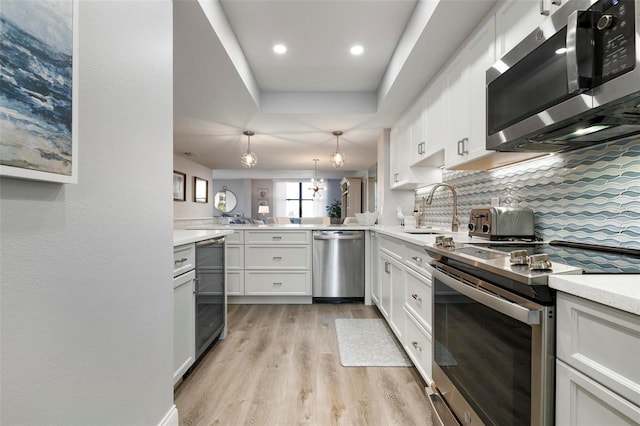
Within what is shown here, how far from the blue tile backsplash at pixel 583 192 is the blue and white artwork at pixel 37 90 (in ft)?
6.42

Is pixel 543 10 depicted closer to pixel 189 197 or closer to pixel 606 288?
pixel 606 288

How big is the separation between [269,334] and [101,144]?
2186 millimetres

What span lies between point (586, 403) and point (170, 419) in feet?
5.24

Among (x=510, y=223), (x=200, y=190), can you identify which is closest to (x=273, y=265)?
(x=510, y=223)

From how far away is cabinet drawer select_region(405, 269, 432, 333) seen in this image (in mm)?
1739

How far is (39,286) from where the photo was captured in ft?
2.60

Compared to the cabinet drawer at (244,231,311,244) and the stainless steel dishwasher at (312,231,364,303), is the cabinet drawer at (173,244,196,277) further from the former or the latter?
the stainless steel dishwasher at (312,231,364,303)

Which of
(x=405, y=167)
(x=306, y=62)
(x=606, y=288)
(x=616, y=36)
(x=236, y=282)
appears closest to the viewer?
(x=606, y=288)

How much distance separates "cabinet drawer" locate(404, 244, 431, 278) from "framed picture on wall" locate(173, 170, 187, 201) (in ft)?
16.1

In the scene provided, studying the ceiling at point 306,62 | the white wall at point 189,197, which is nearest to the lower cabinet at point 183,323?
the ceiling at point 306,62

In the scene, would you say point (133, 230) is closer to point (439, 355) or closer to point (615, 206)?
point (439, 355)

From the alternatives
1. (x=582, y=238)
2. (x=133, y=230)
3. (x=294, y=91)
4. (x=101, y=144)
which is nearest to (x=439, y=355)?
(x=582, y=238)

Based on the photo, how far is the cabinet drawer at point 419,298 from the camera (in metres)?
1.74

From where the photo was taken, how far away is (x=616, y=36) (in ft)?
2.89
